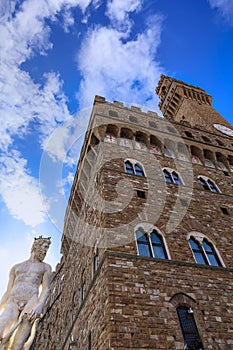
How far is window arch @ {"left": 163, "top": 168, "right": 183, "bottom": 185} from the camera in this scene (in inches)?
534

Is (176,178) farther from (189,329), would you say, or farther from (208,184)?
(189,329)

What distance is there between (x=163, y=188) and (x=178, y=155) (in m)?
3.90

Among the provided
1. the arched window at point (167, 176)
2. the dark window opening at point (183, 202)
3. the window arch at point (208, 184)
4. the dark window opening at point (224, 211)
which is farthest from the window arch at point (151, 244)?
the window arch at point (208, 184)

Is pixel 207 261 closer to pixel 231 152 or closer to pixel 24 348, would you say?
pixel 24 348

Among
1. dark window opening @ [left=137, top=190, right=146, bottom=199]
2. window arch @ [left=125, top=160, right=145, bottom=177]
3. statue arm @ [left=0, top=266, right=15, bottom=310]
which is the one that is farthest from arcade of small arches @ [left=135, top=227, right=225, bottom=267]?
statue arm @ [left=0, top=266, right=15, bottom=310]

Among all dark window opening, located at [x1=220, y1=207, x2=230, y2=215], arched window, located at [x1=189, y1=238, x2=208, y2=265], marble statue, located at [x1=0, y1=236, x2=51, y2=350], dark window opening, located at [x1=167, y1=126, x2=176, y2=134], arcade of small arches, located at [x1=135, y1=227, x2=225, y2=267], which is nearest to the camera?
marble statue, located at [x1=0, y1=236, x2=51, y2=350]

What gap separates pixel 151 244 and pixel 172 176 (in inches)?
192

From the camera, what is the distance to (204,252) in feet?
34.1

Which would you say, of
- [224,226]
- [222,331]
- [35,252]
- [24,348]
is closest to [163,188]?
[224,226]

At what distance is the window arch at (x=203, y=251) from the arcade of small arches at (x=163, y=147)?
18.5 ft

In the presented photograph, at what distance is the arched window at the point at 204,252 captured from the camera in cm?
1010

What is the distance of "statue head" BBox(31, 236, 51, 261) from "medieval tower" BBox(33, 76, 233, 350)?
238 centimetres

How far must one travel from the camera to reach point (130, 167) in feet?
44.0

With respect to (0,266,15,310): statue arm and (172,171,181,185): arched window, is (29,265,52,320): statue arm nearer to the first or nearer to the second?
(0,266,15,310): statue arm
